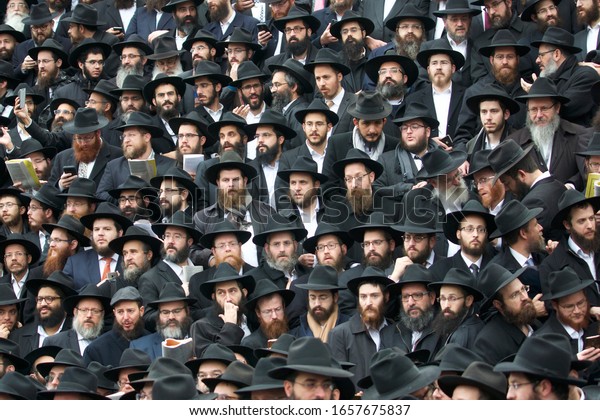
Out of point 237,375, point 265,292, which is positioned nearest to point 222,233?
point 265,292

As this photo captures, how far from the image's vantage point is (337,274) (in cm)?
1725

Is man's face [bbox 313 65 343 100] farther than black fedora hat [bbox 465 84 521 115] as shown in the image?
Yes

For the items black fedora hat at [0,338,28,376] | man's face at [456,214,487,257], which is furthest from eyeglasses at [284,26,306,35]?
black fedora hat at [0,338,28,376]

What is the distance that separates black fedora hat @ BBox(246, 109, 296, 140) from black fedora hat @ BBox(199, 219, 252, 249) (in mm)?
1620

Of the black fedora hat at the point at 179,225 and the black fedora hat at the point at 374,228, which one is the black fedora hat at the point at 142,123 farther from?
the black fedora hat at the point at 374,228

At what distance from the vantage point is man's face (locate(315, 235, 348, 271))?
58.1 feet

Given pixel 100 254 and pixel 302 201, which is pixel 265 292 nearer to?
pixel 302 201

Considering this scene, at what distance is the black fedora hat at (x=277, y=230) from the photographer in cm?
1794

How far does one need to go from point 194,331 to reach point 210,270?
1301 millimetres

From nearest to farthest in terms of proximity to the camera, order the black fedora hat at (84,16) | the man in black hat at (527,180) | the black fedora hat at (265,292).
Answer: the man in black hat at (527,180) < the black fedora hat at (265,292) < the black fedora hat at (84,16)

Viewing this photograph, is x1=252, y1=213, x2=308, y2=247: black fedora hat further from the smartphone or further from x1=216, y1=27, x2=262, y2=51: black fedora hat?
x1=216, y1=27, x2=262, y2=51: black fedora hat

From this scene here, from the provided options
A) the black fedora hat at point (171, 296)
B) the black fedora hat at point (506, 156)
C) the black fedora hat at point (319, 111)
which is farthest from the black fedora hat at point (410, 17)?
the black fedora hat at point (171, 296)

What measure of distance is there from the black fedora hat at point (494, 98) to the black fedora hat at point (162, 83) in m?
3.69

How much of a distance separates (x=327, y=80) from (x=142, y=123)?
210 centimetres
